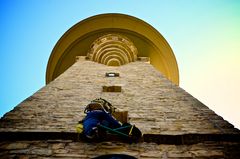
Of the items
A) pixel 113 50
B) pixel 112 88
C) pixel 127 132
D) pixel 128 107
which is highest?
pixel 113 50

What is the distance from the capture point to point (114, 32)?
49.8ft

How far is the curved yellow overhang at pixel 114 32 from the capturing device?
14.4m

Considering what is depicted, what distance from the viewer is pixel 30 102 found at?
238 inches

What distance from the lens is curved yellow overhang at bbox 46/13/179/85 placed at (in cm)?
1436

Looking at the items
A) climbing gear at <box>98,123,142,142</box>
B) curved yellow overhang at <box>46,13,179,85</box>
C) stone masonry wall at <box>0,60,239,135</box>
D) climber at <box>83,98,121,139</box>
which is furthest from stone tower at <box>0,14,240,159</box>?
curved yellow overhang at <box>46,13,179,85</box>

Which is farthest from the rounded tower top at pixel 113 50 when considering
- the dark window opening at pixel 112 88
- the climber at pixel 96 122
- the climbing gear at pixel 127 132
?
the climbing gear at pixel 127 132

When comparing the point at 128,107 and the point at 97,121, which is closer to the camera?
the point at 97,121

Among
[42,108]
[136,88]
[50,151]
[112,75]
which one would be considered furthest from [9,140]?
[112,75]

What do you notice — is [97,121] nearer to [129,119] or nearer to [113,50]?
[129,119]

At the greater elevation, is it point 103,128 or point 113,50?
point 113,50

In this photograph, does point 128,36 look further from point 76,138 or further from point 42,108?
point 76,138

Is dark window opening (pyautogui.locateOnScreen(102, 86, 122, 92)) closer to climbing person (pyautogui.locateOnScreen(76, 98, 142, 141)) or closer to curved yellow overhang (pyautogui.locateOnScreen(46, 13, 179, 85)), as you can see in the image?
climbing person (pyautogui.locateOnScreen(76, 98, 142, 141))

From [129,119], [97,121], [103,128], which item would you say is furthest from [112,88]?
[103,128]

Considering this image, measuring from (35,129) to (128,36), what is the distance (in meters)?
11.0
